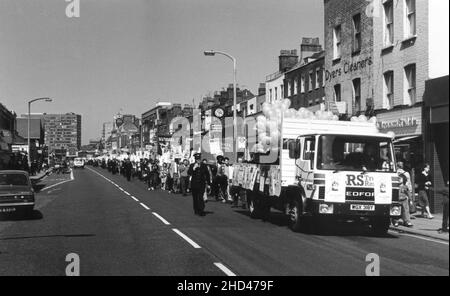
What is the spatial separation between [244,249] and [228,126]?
4602 cm

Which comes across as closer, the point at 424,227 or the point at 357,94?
the point at 424,227

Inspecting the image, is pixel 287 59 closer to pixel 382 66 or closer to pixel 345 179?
pixel 382 66

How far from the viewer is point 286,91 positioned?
145ft

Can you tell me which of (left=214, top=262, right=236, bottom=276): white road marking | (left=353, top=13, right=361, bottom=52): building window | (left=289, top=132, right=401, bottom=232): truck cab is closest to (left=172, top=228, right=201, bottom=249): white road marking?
(left=214, top=262, right=236, bottom=276): white road marking

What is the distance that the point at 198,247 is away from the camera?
9.73m

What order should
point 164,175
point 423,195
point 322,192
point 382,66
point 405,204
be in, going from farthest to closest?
point 164,175
point 382,66
point 423,195
point 405,204
point 322,192

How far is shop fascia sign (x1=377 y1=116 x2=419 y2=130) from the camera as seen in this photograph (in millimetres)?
20541

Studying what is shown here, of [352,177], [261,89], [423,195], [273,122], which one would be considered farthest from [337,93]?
[261,89]

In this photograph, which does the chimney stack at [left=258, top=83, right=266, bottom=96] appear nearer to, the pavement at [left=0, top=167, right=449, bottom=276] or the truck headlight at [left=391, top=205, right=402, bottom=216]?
the pavement at [left=0, top=167, right=449, bottom=276]

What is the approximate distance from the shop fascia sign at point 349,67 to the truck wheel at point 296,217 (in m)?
14.3

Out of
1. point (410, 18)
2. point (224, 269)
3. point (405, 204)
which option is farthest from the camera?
point (410, 18)

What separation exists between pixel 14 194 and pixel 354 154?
982 centimetres

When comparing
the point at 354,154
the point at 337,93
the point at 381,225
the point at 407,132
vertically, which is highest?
the point at 337,93
